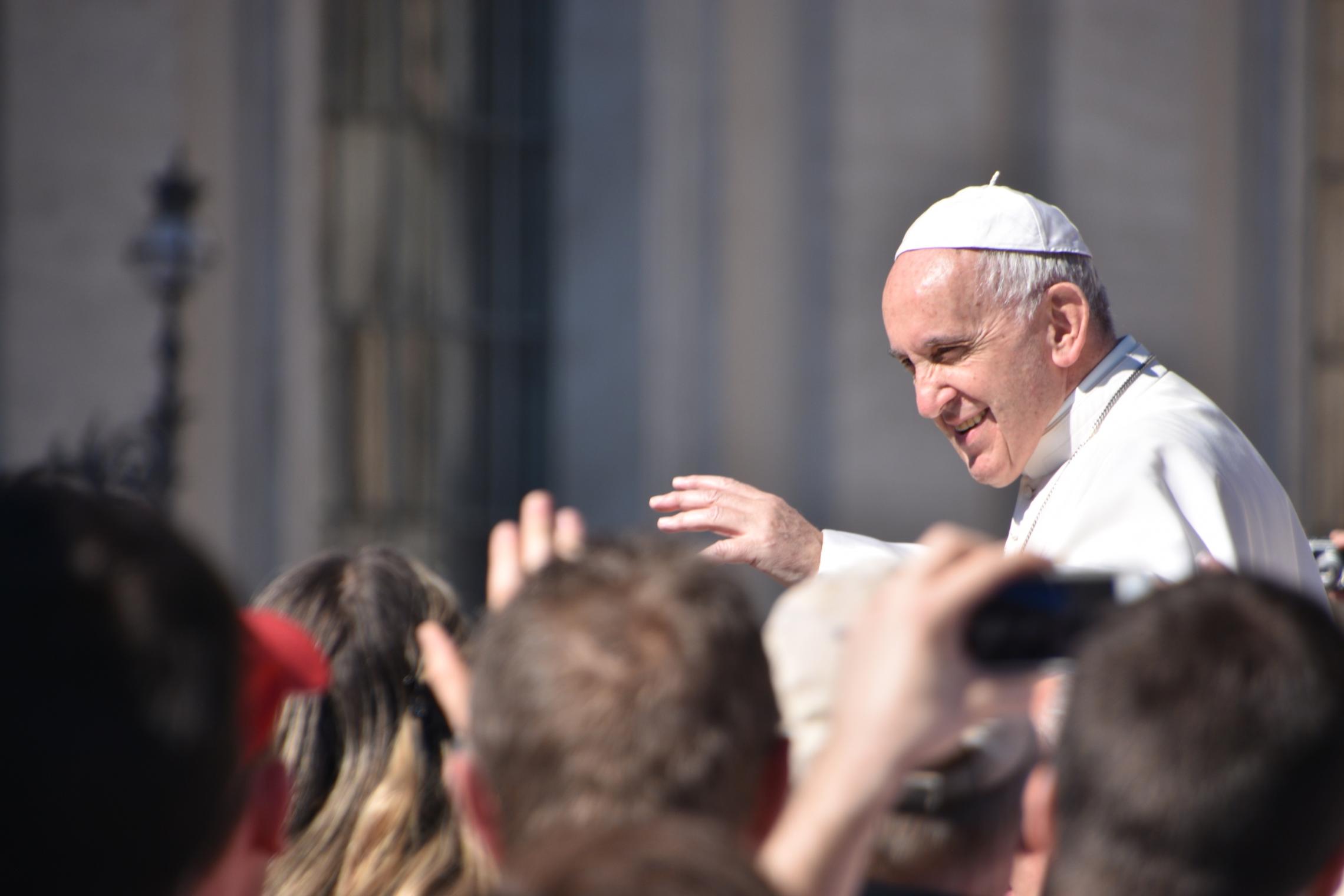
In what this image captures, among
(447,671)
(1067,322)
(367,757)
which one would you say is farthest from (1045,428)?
(447,671)

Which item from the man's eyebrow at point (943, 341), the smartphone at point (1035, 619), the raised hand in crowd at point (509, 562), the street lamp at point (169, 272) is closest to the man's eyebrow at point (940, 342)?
the man's eyebrow at point (943, 341)

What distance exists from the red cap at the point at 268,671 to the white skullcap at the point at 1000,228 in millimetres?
2338

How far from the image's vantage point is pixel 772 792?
147 cm

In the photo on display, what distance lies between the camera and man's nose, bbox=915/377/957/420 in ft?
11.4

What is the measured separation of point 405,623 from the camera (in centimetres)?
219

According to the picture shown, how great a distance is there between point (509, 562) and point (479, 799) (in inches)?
12.6

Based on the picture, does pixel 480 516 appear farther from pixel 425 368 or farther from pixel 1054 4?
pixel 1054 4

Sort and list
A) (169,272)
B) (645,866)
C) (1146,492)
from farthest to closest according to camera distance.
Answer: (169,272), (1146,492), (645,866)

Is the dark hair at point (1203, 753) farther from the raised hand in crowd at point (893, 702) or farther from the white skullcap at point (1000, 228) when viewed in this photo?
the white skullcap at point (1000, 228)

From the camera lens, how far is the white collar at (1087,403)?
11.0 ft

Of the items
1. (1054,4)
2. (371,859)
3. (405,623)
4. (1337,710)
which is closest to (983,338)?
(405,623)

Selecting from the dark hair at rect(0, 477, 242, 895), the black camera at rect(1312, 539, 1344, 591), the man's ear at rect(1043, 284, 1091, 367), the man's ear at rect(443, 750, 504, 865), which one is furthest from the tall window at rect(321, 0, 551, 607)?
the dark hair at rect(0, 477, 242, 895)

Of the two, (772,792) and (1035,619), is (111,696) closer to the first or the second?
(772,792)

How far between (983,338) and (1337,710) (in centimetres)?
206
